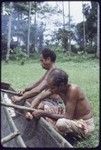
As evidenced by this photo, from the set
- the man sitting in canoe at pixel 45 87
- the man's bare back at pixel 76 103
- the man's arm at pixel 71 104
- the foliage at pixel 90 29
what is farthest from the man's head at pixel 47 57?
the foliage at pixel 90 29

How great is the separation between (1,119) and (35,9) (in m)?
35.3

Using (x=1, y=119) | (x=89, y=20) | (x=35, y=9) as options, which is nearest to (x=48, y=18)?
(x=35, y=9)

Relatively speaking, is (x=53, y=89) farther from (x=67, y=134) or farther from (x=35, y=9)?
(x=35, y=9)

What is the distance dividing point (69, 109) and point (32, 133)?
0.76 meters

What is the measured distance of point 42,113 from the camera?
486cm

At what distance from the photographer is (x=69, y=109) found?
15.9 ft

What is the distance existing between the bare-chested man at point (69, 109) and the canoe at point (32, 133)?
24 centimetres

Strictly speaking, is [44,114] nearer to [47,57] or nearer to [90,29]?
[47,57]

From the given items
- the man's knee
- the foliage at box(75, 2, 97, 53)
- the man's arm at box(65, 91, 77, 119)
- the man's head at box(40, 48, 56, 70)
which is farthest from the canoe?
the foliage at box(75, 2, 97, 53)

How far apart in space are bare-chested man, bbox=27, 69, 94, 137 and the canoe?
9.3 inches

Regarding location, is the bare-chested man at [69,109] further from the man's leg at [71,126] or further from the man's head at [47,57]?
the man's head at [47,57]

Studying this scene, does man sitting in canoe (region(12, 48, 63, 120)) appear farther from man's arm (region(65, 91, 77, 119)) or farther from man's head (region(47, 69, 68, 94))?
man's head (region(47, 69, 68, 94))

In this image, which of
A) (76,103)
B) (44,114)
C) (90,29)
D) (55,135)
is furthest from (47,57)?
(90,29)

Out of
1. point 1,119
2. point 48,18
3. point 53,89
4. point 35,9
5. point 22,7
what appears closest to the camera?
point 53,89
